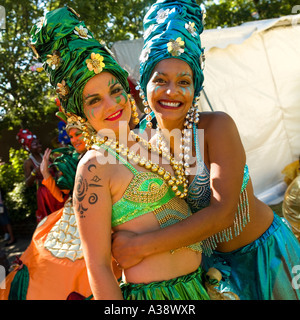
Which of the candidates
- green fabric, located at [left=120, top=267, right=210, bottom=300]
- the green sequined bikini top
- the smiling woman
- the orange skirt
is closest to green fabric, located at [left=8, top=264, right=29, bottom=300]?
the orange skirt

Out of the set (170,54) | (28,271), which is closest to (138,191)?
(170,54)

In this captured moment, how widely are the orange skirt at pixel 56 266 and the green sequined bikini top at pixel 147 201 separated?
1282mm

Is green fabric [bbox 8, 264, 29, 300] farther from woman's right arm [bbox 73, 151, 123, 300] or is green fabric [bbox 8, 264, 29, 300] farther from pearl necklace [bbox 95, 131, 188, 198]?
pearl necklace [bbox 95, 131, 188, 198]

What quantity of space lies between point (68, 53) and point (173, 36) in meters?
0.55

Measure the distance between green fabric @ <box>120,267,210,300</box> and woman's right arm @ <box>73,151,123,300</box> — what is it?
0.12 meters

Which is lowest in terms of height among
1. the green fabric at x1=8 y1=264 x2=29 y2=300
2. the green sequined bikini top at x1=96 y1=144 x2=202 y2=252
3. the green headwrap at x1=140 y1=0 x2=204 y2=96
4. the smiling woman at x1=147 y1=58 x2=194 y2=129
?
the green fabric at x1=8 y1=264 x2=29 y2=300

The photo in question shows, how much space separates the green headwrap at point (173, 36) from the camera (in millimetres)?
1732

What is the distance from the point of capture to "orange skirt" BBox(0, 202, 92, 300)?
2592 mm

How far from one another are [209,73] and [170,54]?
424 centimetres

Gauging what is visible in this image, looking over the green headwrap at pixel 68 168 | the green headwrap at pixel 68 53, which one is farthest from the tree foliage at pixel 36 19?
the green headwrap at pixel 68 53

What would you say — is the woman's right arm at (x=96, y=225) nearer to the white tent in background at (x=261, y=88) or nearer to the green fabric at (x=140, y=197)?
the green fabric at (x=140, y=197)

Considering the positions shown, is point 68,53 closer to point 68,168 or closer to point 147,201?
point 147,201

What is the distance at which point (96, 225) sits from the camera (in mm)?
1425

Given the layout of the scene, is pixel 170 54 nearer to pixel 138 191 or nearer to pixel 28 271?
pixel 138 191
